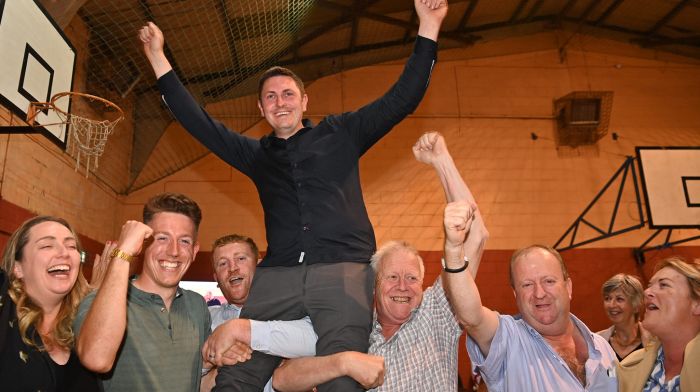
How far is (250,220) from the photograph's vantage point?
8.92m

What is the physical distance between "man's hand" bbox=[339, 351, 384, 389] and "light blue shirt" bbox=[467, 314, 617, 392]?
2.26 feet

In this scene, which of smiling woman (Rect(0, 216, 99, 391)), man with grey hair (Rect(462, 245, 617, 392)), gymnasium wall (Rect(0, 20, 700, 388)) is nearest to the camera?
smiling woman (Rect(0, 216, 99, 391))

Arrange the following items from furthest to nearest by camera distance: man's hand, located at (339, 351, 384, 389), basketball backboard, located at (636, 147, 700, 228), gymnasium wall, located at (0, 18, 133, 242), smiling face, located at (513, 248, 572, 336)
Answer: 1. basketball backboard, located at (636, 147, 700, 228)
2. gymnasium wall, located at (0, 18, 133, 242)
3. smiling face, located at (513, 248, 572, 336)
4. man's hand, located at (339, 351, 384, 389)

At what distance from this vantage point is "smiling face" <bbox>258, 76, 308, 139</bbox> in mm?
2572

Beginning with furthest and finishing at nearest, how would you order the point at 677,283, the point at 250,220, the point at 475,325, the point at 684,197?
1. the point at 250,220
2. the point at 684,197
3. the point at 677,283
4. the point at 475,325

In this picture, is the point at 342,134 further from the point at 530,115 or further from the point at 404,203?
the point at 530,115

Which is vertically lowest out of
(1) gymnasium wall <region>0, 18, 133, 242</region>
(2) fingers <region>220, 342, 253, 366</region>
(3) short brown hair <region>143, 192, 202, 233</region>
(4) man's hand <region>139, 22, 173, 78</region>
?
(2) fingers <region>220, 342, 253, 366</region>

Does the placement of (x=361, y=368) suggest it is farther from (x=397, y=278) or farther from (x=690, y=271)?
(x=690, y=271)

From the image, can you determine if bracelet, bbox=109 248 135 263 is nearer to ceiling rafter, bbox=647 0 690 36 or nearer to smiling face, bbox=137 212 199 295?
smiling face, bbox=137 212 199 295

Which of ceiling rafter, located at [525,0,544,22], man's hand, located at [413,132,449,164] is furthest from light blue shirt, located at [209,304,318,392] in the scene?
ceiling rafter, located at [525,0,544,22]

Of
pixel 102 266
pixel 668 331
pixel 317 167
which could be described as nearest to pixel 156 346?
pixel 317 167

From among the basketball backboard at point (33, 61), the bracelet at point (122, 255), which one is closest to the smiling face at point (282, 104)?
the bracelet at point (122, 255)

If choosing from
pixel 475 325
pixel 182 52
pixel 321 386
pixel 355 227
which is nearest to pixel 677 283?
pixel 475 325

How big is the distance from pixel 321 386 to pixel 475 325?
73 cm
